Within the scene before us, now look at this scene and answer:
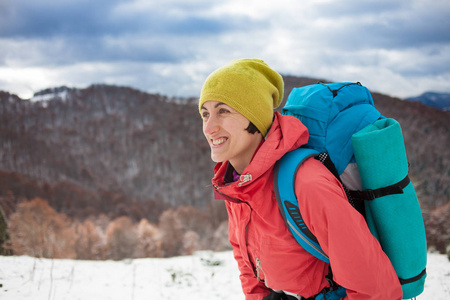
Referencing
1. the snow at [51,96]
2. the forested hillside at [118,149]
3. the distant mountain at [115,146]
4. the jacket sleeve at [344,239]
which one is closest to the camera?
the jacket sleeve at [344,239]

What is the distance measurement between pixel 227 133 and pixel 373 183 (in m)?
0.65

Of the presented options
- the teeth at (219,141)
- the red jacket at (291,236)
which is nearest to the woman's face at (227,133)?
the teeth at (219,141)

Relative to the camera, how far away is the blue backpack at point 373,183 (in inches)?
48.4

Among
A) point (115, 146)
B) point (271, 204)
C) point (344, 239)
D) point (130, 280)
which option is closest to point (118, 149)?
point (115, 146)

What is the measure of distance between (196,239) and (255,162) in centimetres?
4455

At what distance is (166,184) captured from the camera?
108m

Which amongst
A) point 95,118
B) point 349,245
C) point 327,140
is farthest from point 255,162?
point 95,118

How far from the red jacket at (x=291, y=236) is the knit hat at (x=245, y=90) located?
0.09 meters

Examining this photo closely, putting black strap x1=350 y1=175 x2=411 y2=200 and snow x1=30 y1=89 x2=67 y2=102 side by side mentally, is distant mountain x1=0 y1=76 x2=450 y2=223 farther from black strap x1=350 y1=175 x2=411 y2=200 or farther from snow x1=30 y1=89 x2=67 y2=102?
black strap x1=350 y1=175 x2=411 y2=200

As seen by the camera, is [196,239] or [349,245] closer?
[349,245]

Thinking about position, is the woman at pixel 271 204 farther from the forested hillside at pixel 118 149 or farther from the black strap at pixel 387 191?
the forested hillside at pixel 118 149

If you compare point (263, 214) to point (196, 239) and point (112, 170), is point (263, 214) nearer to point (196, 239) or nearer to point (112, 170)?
point (196, 239)

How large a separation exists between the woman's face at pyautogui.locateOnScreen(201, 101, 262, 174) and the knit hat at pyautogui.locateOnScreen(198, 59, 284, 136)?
0.11ft

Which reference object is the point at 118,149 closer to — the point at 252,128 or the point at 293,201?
the point at 252,128
